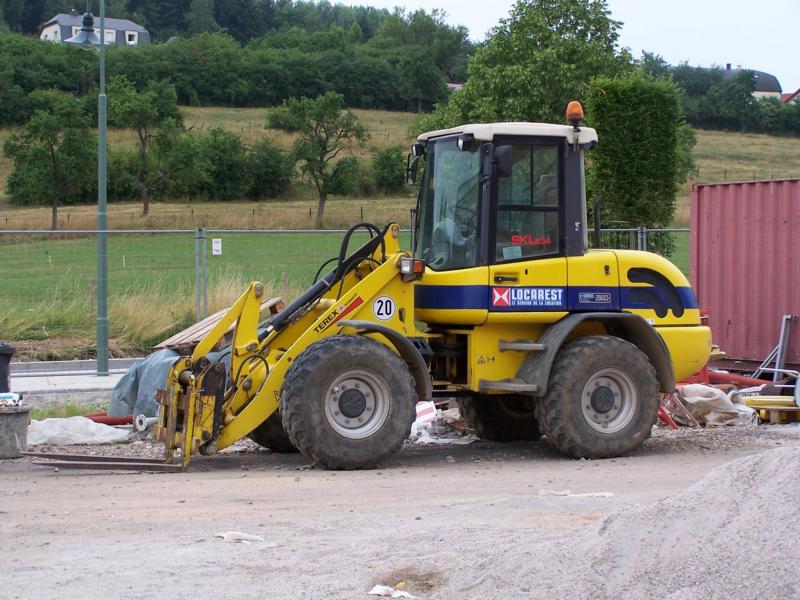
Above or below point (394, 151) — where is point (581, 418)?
below

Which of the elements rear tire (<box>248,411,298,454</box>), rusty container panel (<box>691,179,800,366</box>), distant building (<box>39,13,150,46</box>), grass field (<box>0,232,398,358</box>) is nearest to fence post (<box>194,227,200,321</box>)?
grass field (<box>0,232,398,358</box>)

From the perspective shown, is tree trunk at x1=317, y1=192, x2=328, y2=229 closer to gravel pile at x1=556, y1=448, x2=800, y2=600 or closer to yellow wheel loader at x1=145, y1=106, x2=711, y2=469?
yellow wheel loader at x1=145, y1=106, x2=711, y2=469

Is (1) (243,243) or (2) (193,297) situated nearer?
(2) (193,297)

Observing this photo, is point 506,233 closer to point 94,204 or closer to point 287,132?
point 94,204

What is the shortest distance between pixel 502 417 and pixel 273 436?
227 centimetres

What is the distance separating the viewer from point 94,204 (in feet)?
185

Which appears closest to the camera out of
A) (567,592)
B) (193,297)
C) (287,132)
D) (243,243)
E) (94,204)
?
(567,592)

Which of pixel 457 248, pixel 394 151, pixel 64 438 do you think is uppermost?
pixel 394 151

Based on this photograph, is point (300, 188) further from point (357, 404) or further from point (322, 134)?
point (357, 404)

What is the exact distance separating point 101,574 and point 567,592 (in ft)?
8.11

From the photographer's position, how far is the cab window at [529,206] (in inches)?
390

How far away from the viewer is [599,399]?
10055mm

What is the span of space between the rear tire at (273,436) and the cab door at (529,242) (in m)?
2.25

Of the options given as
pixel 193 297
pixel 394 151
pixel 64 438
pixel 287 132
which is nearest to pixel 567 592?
pixel 64 438
